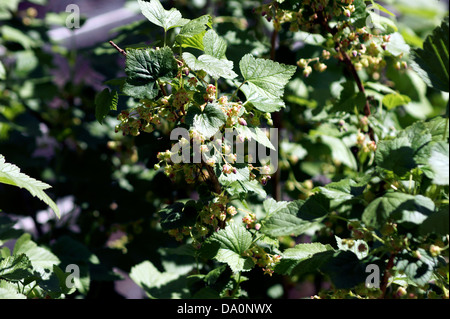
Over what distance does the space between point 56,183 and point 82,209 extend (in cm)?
13

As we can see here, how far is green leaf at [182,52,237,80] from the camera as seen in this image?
2.52 ft

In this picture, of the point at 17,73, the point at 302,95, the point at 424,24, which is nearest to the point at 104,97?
the point at 302,95

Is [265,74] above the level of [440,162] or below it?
above

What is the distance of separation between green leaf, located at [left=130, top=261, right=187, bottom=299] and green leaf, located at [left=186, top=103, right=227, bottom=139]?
1.68 ft

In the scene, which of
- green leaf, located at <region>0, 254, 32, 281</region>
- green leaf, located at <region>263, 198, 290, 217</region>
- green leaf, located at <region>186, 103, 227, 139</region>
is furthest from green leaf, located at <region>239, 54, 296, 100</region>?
green leaf, located at <region>0, 254, 32, 281</region>

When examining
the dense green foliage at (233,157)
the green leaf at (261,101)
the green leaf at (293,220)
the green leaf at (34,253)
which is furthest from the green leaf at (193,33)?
the green leaf at (34,253)

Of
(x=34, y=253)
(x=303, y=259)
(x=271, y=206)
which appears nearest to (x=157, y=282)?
(x=34, y=253)

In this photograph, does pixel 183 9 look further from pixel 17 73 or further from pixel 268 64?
pixel 268 64

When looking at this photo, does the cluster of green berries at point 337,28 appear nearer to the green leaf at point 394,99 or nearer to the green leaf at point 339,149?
the green leaf at point 394,99

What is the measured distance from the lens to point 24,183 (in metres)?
0.77

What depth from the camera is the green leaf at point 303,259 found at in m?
0.79

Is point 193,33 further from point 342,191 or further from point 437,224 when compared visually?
point 437,224

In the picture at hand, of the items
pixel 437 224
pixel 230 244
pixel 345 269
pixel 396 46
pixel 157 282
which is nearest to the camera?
pixel 437 224

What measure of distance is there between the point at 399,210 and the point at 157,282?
2.28 ft
